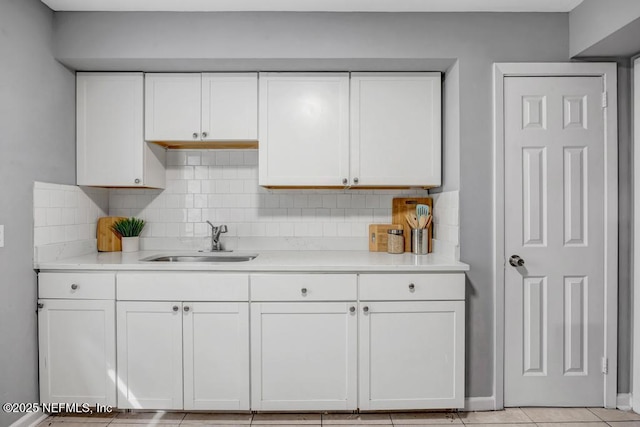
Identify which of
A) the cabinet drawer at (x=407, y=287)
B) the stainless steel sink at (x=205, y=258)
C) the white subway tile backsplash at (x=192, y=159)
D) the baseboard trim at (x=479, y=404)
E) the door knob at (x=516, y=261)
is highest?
the white subway tile backsplash at (x=192, y=159)

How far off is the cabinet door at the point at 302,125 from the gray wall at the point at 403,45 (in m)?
0.20

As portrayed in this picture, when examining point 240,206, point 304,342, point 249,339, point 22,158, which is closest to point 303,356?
point 304,342

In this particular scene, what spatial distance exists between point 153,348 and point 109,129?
143cm

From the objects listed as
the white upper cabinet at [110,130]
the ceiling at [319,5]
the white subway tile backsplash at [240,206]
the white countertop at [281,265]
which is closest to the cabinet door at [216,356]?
the white countertop at [281,265]

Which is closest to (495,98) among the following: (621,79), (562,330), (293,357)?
(621,79)

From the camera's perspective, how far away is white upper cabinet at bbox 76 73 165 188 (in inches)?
100

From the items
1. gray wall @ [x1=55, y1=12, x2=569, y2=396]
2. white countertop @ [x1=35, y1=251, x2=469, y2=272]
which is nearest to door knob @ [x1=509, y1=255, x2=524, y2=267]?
gray wall @ [x1=55, y1=12, x2=569, y2=396]

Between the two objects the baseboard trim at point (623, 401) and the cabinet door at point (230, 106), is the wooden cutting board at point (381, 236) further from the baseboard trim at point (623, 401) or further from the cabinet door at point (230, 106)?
the baseboard trim at point (623, 401)

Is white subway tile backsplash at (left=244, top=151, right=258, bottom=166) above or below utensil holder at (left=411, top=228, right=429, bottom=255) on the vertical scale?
above

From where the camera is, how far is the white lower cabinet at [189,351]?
2211 millimetres

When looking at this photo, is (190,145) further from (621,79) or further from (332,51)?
(621,79)

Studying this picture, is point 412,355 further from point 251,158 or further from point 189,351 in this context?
point 251,158

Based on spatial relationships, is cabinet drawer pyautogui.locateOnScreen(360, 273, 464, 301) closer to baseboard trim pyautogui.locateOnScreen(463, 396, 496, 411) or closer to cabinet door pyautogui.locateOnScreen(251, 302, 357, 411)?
cabinet door pyautogui.locateOnScreen(251, 302, 357, 411)

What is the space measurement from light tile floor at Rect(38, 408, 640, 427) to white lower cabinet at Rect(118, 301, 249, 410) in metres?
0.10
